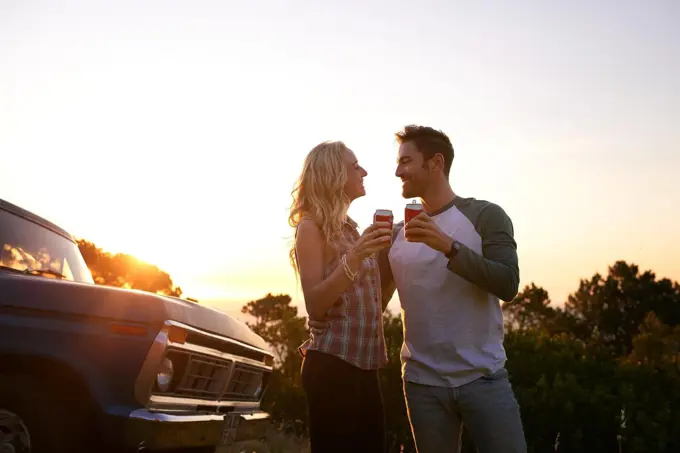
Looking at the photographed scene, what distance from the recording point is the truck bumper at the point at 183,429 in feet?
14.0

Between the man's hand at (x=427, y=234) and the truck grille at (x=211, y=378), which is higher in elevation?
the man's hand at (x=427, y=234)

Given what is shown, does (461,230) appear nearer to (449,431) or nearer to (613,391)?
(449,431)

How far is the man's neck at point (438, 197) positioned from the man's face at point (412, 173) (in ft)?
0.14

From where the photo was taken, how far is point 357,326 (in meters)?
3.92

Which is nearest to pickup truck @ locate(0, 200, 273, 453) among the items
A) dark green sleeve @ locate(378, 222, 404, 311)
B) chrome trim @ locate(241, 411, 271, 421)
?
chrome trim @ locate(241, 411, 271, 421)

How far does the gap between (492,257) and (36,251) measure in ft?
10.7

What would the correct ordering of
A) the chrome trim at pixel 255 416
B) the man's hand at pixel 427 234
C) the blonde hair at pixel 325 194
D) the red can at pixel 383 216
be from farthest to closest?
the chrome trim at pixel 255 416
the blonde hair at pixel 325 194
the red can at pixel 383 216
the man's hand at pixel 427 234

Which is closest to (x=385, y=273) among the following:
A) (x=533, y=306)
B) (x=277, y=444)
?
→ (x=277, y=444)

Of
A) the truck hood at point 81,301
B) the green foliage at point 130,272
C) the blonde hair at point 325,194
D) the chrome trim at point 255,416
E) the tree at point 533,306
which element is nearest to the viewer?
the blonde hair at point 325,194

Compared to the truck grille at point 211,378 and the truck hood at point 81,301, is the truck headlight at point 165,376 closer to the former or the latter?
the truck grille at point 211,378

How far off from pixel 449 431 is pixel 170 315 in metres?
1.82

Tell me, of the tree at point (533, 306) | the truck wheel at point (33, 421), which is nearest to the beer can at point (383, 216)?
the truck wheel at point (33, 421)

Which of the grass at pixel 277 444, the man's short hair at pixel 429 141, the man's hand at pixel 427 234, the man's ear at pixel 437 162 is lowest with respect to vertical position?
the grass at pixel 277 444

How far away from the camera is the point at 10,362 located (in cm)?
431
